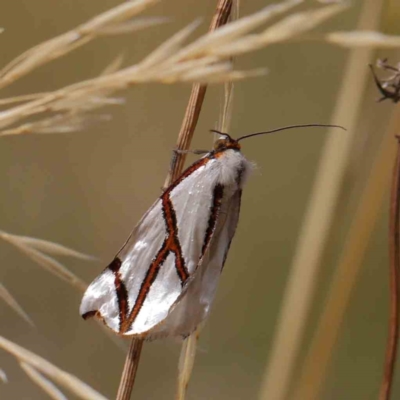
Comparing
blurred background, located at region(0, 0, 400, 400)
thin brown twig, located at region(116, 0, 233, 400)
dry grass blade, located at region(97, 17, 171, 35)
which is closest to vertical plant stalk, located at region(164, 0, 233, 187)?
thin brown twig, located at region(116, 0, 233, 400)

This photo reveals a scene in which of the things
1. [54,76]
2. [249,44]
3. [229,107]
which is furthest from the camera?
[54,76]

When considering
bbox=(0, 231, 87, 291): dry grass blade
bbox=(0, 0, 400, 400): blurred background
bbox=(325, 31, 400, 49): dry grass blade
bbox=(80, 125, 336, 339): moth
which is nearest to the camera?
bbox=(325, 31, 400, 49): dry grass blade

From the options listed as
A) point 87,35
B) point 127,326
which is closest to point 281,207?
point 127,326

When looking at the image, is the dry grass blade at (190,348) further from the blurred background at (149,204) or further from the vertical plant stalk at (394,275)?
the blurred background at (149,204)

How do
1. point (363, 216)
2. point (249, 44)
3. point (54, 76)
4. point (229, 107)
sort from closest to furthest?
point (249, 44), point (229, 107), point (363, 216), point (54, 76)

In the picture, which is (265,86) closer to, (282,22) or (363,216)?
(363,216)

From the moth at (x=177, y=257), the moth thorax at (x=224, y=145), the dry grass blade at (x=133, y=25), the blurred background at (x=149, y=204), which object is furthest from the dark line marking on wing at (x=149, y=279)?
the blurred background at (x=149, y=204)

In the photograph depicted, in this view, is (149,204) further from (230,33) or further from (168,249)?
(230,33)

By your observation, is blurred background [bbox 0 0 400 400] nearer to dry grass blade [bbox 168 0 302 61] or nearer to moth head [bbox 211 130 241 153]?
moth head [bbox 211 130 241 153]
